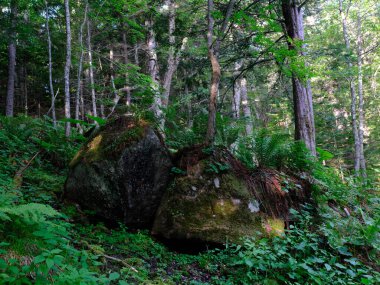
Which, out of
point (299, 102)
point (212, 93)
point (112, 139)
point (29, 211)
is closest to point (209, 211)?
point (112, 139)

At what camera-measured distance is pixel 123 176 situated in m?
4.23

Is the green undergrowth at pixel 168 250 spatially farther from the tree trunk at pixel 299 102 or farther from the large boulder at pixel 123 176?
the tree trunk at pixel 299 102

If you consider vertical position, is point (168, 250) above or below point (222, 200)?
below

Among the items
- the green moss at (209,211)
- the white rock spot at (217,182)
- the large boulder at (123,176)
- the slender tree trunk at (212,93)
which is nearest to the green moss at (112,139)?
the large boulder at (123,176)

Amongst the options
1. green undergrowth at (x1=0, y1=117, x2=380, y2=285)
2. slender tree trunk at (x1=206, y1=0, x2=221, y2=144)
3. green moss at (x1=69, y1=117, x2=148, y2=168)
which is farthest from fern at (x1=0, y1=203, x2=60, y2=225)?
slender tree trunk at (x1=206, y1=0, x2=221, y2=144)

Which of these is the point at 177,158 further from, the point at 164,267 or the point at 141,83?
the point at 141,83

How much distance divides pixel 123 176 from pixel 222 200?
1670 mm

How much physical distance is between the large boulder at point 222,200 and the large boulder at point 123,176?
293 millimetres

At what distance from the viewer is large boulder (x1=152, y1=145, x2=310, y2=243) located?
402 centimetres

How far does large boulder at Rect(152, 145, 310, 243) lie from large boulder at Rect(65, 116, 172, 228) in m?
0.29

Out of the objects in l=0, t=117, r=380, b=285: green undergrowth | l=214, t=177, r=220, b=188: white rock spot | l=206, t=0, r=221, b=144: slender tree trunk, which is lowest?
l=0, t=117, r=380, b=285: green undergrowth

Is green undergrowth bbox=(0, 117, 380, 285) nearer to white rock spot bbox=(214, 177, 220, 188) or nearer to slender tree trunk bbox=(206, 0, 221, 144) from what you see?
white rock spot bbox=(214, 177, 220, 188)

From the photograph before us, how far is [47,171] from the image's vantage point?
556 centimetres

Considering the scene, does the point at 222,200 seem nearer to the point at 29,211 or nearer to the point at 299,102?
the point at 29,211
